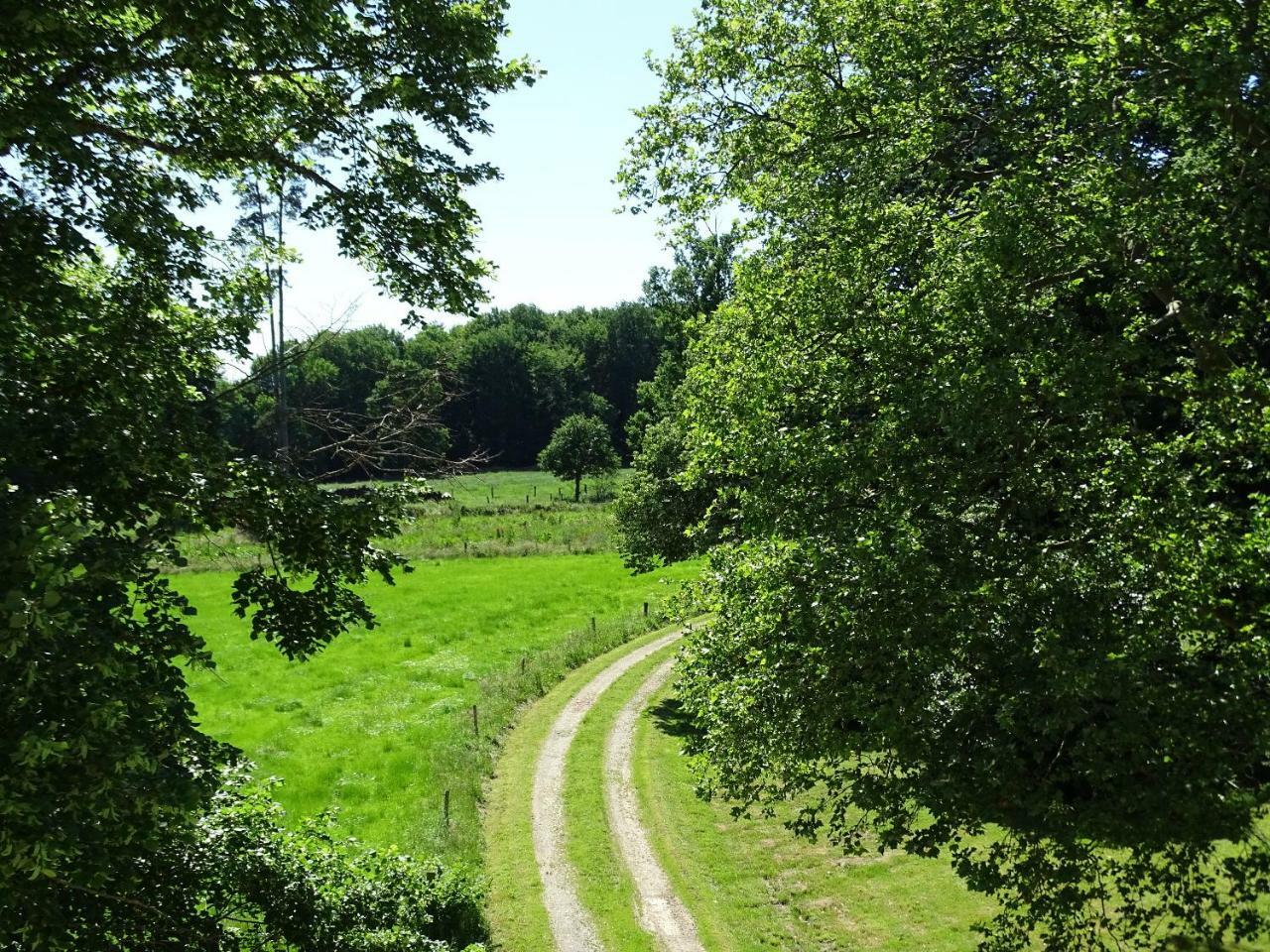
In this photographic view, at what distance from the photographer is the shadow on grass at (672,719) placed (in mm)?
28031

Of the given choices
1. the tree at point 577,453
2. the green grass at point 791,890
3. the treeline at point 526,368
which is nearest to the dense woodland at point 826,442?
the green grass at point 791,890

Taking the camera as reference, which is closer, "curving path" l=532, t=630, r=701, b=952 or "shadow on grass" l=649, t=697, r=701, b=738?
"curving path" l=532, t=630, r=701, b=952

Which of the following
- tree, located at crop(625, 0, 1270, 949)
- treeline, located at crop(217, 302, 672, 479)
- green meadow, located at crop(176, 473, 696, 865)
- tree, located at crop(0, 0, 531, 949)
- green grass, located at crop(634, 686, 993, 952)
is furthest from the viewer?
treeline, located at crop(217, 302, 672, 479)

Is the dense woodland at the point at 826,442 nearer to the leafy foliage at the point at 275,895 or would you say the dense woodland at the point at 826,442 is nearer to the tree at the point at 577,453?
the leafy foliage at the point at 275,895

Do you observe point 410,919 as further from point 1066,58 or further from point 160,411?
point 1066,58

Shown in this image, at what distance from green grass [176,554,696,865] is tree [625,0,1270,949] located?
7098 millimetres

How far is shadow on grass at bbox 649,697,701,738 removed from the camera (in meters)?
28.0

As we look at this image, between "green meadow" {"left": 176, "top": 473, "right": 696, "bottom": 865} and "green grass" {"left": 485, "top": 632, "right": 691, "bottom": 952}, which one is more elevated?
"green meadow" {"left": 176, "top": 473, "right": 696, "bottom": 865}

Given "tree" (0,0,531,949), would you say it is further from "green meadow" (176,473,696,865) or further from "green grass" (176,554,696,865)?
"green meadow" (176,473,696,865)

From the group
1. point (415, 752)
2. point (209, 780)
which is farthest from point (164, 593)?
point (415, 752)

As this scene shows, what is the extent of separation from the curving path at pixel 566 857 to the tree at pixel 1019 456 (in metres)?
5.46

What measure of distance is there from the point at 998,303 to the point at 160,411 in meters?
10.00

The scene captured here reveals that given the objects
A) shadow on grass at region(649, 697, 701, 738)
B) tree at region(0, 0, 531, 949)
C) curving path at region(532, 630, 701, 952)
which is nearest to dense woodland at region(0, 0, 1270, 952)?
tree at region(0, 0, 531, 949)

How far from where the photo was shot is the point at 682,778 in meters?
24.6
